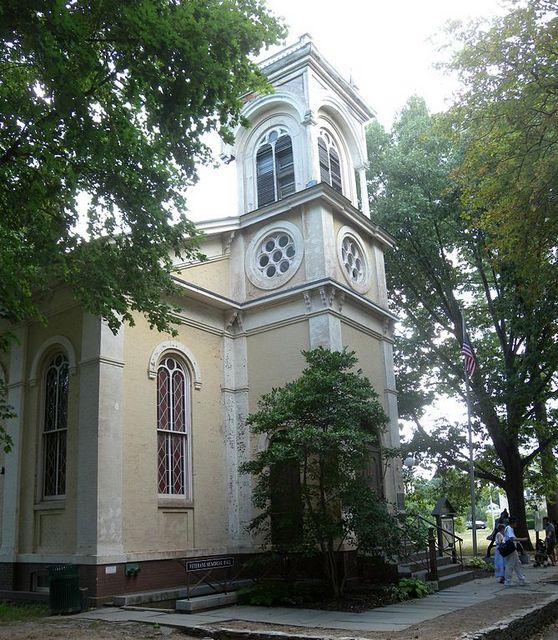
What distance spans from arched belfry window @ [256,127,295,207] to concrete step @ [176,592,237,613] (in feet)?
34.8

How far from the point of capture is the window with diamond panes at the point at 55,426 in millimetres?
13953

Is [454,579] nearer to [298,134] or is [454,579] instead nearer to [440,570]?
[440,570]

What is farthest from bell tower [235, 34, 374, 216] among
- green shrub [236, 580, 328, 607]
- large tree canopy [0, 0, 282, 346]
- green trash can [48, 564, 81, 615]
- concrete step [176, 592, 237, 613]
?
green trash can [48, 564, 81, 615]

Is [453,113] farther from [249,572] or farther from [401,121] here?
[401,121]

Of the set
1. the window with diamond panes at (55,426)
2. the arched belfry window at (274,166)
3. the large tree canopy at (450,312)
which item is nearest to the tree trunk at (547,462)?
the large tree canopy at (450,312)

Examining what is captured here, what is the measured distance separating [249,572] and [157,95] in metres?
10.9

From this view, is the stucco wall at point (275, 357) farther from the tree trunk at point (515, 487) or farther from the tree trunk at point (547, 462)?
the tree trunk at point (515, 487)

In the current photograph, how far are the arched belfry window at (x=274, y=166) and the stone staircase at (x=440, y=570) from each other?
1020 cm

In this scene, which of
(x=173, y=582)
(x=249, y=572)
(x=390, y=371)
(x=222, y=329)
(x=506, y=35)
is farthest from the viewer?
(x=390, y=371)

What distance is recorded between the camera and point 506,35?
11508mm

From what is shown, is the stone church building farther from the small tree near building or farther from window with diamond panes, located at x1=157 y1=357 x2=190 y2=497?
the small tree near building

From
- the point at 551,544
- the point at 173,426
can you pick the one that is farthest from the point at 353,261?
the point at 551,544

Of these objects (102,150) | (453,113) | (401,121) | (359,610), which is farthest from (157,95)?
(401,121)

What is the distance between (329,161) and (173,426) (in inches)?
360
